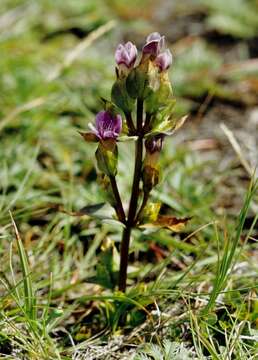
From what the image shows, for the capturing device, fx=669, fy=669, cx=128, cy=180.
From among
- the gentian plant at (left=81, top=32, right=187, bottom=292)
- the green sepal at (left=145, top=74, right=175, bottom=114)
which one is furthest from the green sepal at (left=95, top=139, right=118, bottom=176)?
the green sepal at (left=145, top=74, right=175, bottom=114)

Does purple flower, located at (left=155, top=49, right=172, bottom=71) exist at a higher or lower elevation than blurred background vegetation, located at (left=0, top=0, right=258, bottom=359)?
higher

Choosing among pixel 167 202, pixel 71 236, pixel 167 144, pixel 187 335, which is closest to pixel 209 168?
pixel 167 144

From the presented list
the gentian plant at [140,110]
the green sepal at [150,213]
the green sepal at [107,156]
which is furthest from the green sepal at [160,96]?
the green sepal at [150,213]

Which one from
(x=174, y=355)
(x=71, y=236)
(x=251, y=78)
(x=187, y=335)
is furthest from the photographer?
(x=251, y=78)

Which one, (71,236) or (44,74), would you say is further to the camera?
(44,74)

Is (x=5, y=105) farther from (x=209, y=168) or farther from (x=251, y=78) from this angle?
(x=251, y=78)

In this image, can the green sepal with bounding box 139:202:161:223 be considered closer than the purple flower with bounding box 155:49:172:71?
No

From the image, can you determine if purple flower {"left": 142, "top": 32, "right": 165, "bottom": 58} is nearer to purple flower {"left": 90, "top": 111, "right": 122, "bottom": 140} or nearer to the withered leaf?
purple flower {"left": 90, "top": 111, "right": 122, "bottom": 140}

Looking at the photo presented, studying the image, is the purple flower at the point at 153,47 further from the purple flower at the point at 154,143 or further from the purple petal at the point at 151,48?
the purple flower at the point at 154,143
